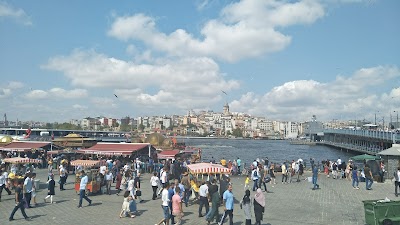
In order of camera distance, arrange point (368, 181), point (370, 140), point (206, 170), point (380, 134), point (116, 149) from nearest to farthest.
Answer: point (206, 170), point (368, 181), point (116, 149), point (380, 134), point (370, 140)

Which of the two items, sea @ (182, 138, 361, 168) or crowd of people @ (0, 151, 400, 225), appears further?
sea @ (182, 138, 361, 168)

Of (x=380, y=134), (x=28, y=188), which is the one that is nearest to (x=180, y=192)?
(x=28, y=188)

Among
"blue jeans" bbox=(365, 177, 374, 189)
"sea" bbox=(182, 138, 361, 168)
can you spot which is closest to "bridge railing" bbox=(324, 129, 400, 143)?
"sea" bbox=(182, 138, 361, 168)

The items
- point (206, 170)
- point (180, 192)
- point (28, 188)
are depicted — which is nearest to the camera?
point (180, 192)

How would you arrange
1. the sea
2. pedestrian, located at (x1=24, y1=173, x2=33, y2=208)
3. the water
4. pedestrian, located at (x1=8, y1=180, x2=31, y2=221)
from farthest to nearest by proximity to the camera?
the water → the sea → pedestrian, located at (x1=24, y1=173, x2=33, y2=208) → pedestrian, located at (x1=8, y1=180, x2=31, y2=221)

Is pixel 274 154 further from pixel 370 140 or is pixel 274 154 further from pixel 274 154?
pixel 370 140

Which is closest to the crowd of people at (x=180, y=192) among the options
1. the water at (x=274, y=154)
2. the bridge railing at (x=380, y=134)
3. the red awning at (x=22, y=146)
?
the red awning at (x=22, y=146)

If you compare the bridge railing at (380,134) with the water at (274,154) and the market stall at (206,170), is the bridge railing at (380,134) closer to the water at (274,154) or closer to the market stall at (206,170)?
the water at (274,154)

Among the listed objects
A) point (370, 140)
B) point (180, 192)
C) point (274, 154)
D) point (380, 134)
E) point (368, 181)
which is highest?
point (380, 134)

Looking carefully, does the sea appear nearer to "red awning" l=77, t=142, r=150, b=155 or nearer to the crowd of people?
"red awning" l=77, t=142, r=150, b=155

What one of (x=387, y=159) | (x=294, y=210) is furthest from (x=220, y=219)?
(x=387, y=159)

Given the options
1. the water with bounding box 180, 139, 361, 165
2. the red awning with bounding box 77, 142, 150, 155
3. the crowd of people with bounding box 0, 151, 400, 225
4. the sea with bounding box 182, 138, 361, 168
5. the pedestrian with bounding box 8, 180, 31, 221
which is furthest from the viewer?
the water with bounding box 180, 139, 361, 165

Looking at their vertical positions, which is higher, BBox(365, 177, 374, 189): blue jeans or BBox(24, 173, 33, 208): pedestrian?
BBox(24, 173, 33, 208): pedestrian

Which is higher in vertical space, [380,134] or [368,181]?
[380,134]
